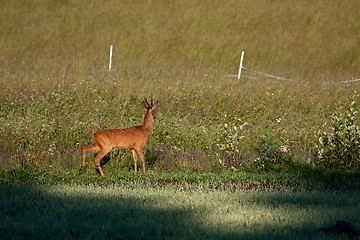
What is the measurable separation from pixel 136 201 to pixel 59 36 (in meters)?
20.6

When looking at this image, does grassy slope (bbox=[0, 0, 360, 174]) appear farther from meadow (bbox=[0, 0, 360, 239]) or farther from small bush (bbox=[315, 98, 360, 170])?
small bush (bbox=[315, 98, 360, 170])

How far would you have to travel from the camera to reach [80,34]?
1011 inches

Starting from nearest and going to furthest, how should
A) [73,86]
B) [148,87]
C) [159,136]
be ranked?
[159,136]
[73,86]
[148,87]

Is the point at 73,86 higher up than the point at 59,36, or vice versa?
the point at 59,36

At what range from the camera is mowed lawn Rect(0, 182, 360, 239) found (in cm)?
476

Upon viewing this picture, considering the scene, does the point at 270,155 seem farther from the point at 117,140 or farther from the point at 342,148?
the point at 117,140

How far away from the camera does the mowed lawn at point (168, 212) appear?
4.76 metres

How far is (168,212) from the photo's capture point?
5.50 m

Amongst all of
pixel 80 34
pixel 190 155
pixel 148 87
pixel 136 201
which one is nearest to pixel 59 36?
pixel 80 34

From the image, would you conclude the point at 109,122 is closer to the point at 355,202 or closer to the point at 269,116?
the point at 269,116

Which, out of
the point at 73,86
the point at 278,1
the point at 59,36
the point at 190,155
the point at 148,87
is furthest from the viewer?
the point at 278,1

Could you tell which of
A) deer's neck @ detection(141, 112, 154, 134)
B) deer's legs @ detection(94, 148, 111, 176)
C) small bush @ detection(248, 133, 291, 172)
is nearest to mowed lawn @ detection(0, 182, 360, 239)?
deer's legs @ detection(94, 148, 111, 176)

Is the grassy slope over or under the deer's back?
over

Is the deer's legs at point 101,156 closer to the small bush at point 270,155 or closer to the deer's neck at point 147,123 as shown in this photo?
the deer's neck at point 147,123
